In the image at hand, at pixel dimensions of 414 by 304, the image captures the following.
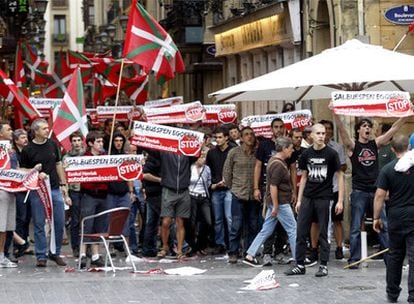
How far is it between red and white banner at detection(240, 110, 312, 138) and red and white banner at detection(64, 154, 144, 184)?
2095 mm

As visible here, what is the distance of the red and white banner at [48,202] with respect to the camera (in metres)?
17.4

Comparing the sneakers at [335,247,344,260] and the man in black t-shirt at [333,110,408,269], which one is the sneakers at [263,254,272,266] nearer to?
the sneakers at [335,247,344,260]

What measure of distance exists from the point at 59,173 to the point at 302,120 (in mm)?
3803

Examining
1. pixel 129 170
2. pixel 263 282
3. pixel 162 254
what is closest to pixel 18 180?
pixel 129 170

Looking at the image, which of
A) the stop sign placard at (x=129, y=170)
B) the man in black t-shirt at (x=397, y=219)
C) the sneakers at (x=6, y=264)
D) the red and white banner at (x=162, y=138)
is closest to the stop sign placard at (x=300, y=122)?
the red and white banner at (x=162, y=138)

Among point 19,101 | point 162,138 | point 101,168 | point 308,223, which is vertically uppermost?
point 19,101

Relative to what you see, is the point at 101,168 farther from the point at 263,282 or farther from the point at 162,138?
the point at 263,282

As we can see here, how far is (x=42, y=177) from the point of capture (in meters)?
17.3


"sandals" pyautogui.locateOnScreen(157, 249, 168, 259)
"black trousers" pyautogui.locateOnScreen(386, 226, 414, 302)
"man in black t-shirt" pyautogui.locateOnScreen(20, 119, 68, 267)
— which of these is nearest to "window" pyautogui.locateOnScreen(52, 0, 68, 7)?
"sandals" pyautogui.locateOnScreen(157, 249, 168, 259)

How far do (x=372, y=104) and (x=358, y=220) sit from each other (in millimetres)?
1566

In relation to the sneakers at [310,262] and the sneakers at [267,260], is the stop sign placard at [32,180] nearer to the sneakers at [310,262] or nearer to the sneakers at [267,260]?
the sneakers at [267,260]

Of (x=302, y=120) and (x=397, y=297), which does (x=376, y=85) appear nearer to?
(x=302, y=120)

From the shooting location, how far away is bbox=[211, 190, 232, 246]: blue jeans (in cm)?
1895

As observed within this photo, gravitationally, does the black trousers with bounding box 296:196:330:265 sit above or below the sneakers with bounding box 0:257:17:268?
above
